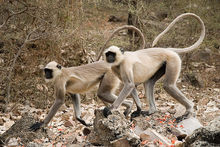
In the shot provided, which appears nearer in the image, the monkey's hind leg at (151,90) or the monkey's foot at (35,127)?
the monkey's foot at (35,127)

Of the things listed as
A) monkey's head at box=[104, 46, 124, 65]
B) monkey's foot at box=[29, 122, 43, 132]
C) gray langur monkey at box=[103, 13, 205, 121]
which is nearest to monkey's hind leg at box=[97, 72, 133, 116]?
gray langur monkey at box=[103, 13, 205, 121]

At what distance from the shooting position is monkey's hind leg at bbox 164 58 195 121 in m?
4.75

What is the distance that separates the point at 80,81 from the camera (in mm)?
5336

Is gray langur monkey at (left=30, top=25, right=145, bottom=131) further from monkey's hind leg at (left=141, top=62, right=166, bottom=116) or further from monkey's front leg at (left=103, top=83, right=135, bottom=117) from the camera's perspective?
monkey's front leg at (left=103, top=83, right=135, bottom=117)

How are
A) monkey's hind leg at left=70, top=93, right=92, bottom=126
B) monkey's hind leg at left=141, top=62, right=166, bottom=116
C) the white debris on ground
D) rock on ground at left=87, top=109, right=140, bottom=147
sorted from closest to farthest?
rock on ground at left=87, top=109, right=140, bottom=147 < the white debris on ground < monkey's hind leg at left=141, top=62, right=166, bottom=116 < monkey's hind leg at left=70, top=93, right=92, bottom=126

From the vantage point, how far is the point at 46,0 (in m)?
6.63

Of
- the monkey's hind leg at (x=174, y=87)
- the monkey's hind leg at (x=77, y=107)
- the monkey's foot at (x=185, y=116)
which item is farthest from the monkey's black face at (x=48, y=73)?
the monkey's foot at (x=185, y=116)

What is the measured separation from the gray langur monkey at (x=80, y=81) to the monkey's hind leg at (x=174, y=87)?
74 cm

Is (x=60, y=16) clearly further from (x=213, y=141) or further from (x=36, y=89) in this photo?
(x=213, y=141)

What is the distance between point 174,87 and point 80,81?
153 cm

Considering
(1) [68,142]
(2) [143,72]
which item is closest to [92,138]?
(1) [68,142]

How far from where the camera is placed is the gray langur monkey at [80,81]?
16.9ft

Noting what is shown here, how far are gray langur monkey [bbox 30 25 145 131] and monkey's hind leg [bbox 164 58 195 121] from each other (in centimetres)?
74

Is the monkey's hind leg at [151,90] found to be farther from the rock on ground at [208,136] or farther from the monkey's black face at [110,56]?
the rock on ground at [208,136]
